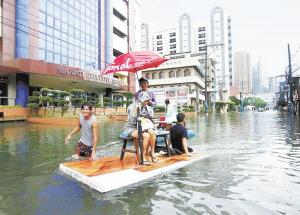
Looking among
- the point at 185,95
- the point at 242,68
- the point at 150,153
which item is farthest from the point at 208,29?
the point at 150,153

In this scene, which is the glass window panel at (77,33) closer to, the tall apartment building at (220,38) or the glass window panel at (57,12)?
the glass window panel at (57,12)

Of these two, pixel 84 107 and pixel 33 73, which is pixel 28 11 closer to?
pixel 33 73

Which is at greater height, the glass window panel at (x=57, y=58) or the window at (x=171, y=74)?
the window at (x=171, y=74)

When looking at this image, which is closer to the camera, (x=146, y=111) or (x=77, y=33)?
(x=146, y=111)

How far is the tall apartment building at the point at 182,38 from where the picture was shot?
129375 millimetres

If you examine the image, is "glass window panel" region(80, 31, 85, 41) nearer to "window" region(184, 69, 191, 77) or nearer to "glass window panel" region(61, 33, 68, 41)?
"glass window panel" region(61, 33, 68, 41)

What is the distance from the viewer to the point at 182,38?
130375 mm

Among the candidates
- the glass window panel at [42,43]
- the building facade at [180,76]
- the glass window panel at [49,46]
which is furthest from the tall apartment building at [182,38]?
the glass window panel at [42,43]

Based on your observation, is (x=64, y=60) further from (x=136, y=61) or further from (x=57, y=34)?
(x=136, y=61)

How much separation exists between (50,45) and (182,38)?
10201 cm

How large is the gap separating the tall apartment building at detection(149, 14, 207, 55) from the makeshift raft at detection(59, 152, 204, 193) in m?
124

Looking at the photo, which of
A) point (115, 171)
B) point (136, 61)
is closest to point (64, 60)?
point (136, 61)

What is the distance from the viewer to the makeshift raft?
5199mm

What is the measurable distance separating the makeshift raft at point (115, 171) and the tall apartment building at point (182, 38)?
123820 millimetres
